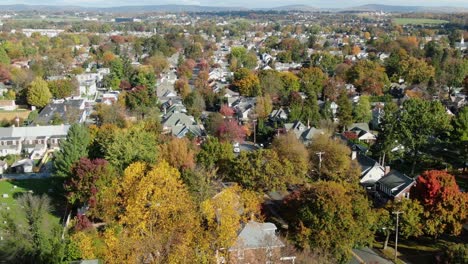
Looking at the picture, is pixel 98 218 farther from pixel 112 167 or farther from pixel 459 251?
pixel 459 251

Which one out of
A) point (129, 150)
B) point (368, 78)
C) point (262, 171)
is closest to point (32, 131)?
point (129, 150)

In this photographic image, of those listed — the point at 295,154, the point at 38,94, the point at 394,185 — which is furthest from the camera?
the point at 38,94

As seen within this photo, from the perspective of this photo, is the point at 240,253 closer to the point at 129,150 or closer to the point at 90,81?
the point at 129,150

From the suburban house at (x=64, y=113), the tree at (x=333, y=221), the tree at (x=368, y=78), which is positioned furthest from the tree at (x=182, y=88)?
the tree at (x=333, y=221)

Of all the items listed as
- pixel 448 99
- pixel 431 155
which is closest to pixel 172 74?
pixel 448 99

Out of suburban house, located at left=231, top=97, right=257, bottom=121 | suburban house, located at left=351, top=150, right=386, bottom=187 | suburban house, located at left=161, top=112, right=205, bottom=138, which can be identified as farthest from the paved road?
suburban house, located at left=351, top=150, right=386, bottom=187

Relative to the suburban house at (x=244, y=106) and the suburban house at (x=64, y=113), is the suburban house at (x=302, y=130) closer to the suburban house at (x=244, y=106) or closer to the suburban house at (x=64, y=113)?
the suburban house at (x=244, y=106)

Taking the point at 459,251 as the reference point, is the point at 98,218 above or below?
below
